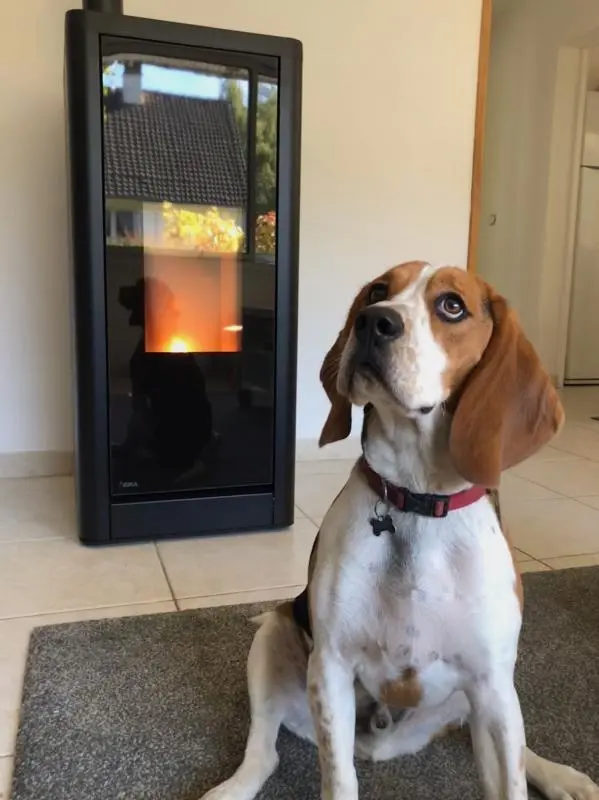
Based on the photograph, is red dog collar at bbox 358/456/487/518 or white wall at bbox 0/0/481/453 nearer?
red dog collar at bbox 358/456/487/518

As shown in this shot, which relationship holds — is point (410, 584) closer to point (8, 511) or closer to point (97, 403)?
point (97, 403)

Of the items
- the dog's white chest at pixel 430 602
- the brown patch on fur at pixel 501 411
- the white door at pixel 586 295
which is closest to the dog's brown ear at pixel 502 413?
the brown patch on fur at pixel 501 411

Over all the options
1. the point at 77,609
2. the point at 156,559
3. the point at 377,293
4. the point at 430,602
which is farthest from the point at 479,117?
the point at 430,602

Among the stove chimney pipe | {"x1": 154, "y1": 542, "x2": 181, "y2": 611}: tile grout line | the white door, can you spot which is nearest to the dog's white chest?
{"x1": 154, "y1": 542, "x2": 181, "y2": 611}: tile grout line

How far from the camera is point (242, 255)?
2.31m

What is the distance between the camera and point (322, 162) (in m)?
3.09

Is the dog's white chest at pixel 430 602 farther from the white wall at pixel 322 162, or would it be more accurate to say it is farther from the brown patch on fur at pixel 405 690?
the white wall at pixel 322 162

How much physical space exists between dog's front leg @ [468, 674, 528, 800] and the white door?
5219 mm

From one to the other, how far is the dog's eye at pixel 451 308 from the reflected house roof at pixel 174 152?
1.34 meters

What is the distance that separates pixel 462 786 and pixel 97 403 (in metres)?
1.41

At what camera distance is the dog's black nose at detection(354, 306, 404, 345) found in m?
1.00

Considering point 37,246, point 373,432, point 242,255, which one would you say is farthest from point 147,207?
point 373,432

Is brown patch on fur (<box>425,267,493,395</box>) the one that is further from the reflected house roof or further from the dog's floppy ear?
the reflected house roof

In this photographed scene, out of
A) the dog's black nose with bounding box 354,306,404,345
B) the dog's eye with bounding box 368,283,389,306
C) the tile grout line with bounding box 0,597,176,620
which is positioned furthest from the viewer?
the tile grout line with bounding box 0,597,176,620
